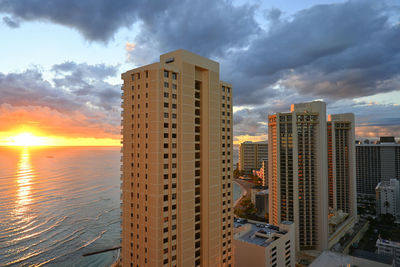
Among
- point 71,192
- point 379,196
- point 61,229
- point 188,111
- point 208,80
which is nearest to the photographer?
point 188,111

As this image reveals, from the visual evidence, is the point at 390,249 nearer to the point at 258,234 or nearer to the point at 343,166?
the point at 343,166

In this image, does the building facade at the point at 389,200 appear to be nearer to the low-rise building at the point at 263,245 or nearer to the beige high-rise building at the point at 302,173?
the beige high-rise building at the point at 302,173

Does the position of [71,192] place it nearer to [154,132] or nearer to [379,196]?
[154,132]

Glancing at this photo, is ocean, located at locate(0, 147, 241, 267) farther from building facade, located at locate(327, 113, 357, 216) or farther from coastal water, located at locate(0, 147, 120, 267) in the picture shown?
building facade, located at locate(327, 113, 357, 216)

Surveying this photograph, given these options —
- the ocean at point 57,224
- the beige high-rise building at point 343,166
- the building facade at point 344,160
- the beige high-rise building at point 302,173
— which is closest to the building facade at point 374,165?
the building facade at point 344,160

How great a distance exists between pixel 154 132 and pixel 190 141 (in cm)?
631

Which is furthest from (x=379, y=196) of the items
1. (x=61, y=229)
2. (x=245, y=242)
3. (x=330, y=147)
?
(x=61, y=229)

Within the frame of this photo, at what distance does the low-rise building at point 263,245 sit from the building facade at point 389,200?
86.9 metres

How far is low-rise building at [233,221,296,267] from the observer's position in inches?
2148

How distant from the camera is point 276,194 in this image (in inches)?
3376

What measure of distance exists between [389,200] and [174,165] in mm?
130413

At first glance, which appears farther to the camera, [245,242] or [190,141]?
[245,242]

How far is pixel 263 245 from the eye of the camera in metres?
55.4

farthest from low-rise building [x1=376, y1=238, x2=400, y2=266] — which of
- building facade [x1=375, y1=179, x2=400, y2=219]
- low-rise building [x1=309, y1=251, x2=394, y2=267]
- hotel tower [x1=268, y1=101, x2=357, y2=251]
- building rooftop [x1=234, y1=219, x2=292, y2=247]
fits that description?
building facade [x1=375, y1=179, x2=400, y2=219]
